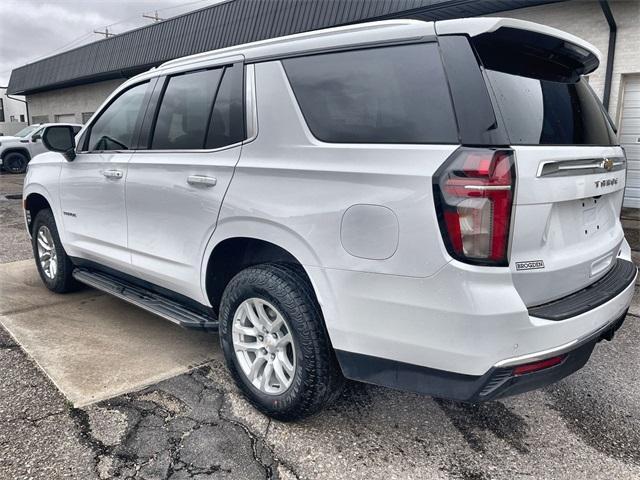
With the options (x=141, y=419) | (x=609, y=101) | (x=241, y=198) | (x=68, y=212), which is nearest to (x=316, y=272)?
(x=241, y=198)

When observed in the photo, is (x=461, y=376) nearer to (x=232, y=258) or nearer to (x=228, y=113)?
(x=232, y=258)

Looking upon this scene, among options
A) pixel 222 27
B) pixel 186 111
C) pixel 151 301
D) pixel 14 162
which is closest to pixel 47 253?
pixel 151 301

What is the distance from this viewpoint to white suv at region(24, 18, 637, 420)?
1.96m

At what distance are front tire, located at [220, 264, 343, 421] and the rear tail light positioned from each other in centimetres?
81

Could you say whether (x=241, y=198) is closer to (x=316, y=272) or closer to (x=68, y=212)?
(x=316, y=272)

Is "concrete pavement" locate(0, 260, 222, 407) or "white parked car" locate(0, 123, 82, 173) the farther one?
"white parked car" locate(0, 123, 82, 173)

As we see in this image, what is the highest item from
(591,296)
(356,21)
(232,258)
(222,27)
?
(222,27)

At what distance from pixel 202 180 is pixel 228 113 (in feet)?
1.32

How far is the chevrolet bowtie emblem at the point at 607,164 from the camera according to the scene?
2.40 m

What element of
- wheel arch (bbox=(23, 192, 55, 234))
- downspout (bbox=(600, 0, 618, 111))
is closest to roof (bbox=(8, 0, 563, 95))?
downspout (bbox=(600, 0, 618, 111))

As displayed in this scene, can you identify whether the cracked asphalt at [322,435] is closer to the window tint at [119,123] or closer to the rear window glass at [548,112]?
the rear window glass at [548,112]

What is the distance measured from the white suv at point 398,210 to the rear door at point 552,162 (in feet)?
0.03

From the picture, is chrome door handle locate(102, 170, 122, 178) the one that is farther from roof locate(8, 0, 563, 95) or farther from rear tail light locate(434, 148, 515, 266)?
roof locate(8, 0, 563, 95)

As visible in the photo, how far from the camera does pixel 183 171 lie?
304cm
